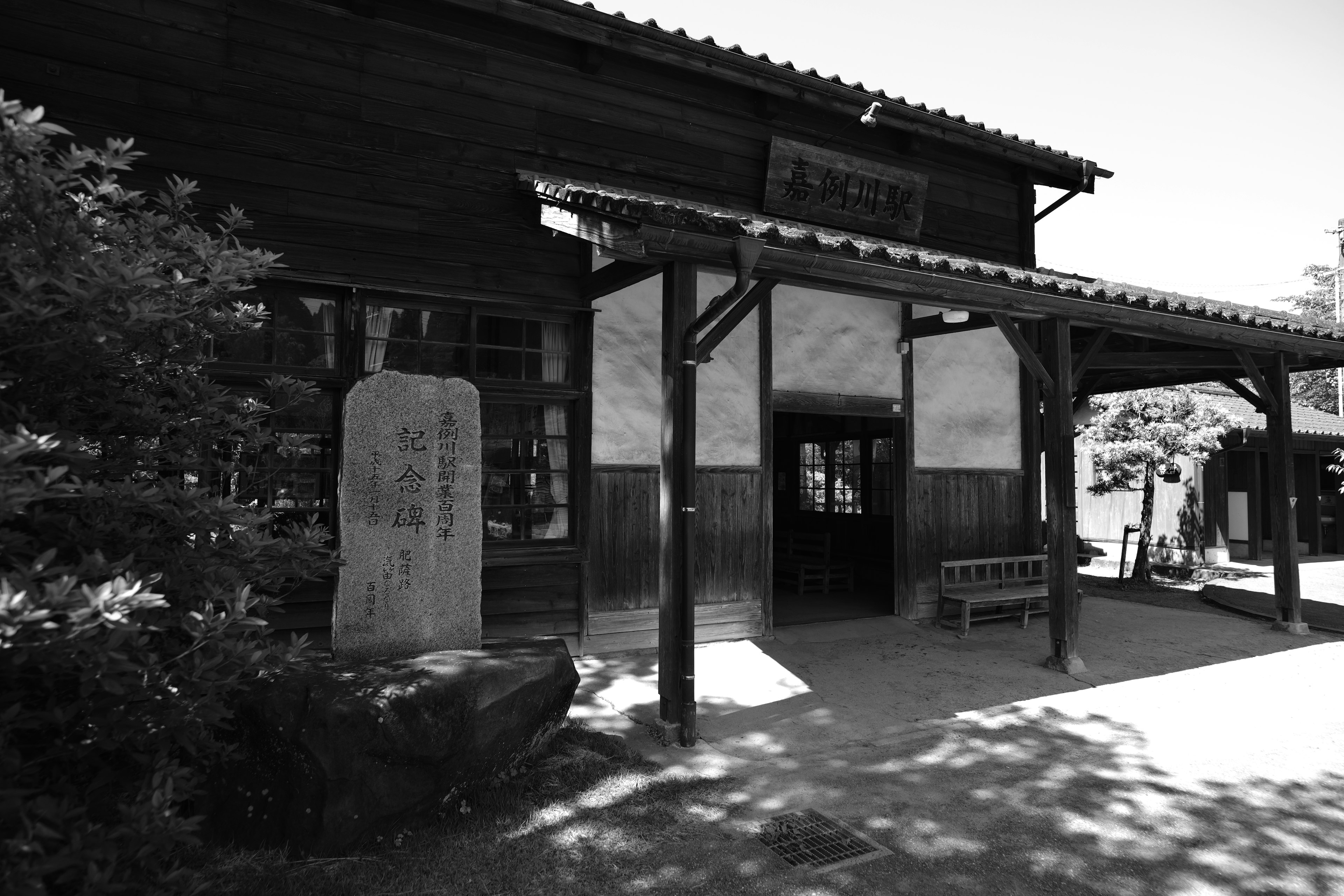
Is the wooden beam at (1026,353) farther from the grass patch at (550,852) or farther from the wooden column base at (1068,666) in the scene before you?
the grass patch at (550,852)

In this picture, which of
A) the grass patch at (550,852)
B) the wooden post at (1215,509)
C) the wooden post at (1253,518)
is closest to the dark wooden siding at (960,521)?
the grass patch at (550,852)

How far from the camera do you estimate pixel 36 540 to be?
251cm

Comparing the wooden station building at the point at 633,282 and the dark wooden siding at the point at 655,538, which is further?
the dark wooden siding at the point at 655,538

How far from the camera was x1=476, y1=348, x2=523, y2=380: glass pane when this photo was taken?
256 inches

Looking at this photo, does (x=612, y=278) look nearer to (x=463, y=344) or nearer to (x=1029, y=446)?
(x=463, y=344)

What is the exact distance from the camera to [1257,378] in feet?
27.8

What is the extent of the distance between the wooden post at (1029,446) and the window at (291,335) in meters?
8.03

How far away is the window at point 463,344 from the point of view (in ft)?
20.1

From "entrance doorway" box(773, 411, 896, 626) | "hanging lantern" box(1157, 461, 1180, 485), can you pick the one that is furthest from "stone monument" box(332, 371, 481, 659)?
"hanging lantern" box(1157, 461, 1180, 485)

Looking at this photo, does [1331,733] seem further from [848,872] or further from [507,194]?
[507,194]

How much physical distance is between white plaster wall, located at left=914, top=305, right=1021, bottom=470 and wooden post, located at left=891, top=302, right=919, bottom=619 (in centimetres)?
9

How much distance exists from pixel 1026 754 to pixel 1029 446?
5.73 metres


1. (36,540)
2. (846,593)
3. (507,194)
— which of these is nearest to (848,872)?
(36,540)

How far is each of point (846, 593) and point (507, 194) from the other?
713 centimetres
